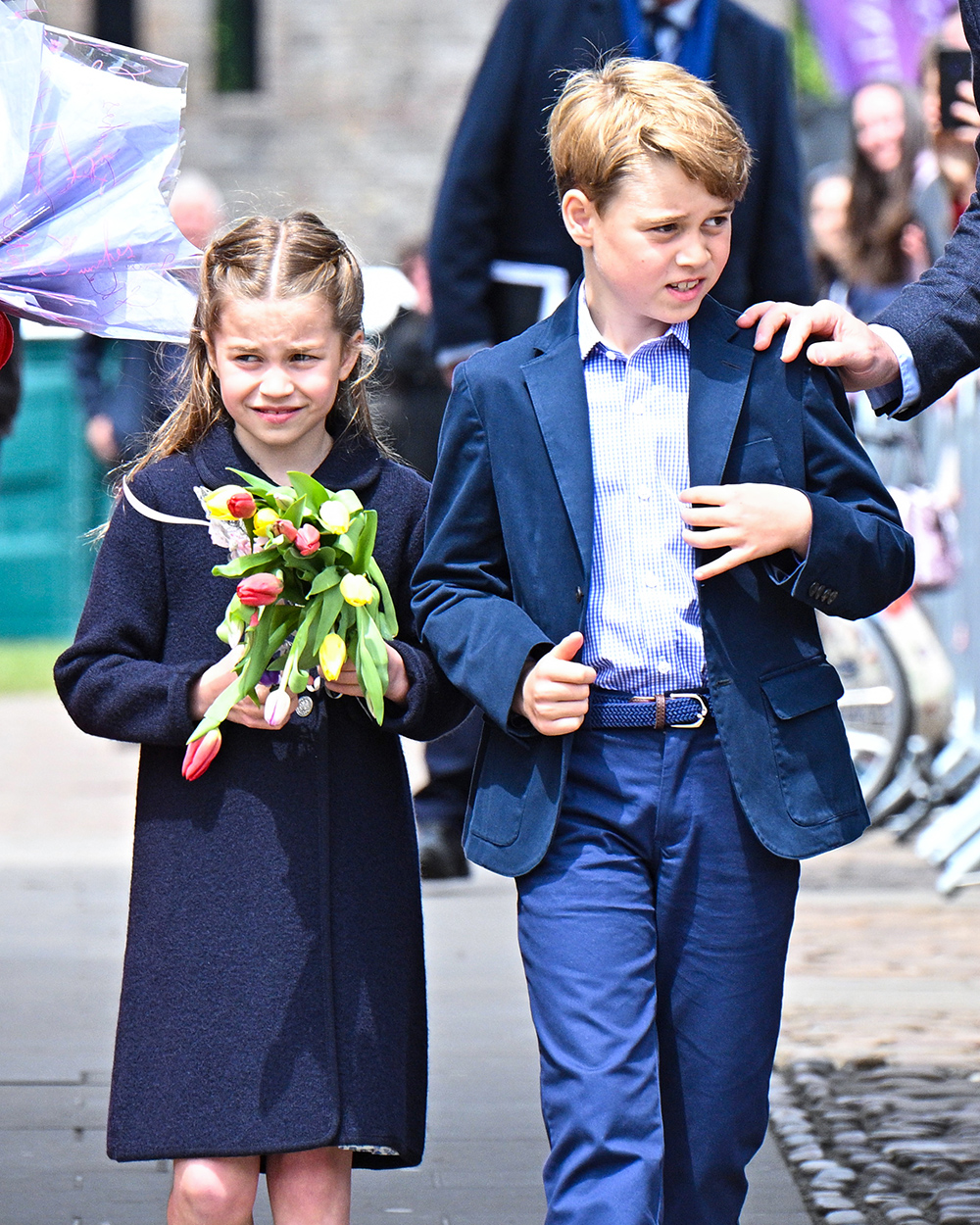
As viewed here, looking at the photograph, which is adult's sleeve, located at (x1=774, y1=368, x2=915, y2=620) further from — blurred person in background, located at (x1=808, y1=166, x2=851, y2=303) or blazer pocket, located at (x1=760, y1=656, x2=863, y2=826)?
blurred person in background, located at (x1=808, y1=166, x2=851, y2=303)

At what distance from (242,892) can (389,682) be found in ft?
1.11

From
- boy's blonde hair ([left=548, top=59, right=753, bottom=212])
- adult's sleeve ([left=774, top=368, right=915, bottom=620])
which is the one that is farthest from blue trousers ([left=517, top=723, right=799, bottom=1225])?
boy's blonde hair ([left=548, top=59, right=753, bottom=212])

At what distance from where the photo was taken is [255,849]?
284 cm

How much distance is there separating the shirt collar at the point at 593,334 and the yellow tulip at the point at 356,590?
0.45 m

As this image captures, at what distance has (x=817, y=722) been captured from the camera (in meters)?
2.79

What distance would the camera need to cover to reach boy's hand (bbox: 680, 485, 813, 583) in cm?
266

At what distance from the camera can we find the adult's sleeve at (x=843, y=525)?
2.67 meters

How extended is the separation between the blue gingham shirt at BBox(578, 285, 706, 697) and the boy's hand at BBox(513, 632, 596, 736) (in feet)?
0.37

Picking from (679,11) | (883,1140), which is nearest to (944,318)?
(883,1140)

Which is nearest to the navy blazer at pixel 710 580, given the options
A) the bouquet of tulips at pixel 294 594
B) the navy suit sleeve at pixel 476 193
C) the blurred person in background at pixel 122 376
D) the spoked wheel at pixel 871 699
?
the bouquet of tulips at pixel 294 594

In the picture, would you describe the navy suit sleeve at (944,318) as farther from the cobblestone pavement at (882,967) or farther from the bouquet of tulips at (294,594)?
the cobblestone pavement at (882,967)

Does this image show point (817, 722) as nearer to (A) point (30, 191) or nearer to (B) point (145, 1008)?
(B) point (145, 1008)

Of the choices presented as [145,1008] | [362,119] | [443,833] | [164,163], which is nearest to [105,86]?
[164,163]

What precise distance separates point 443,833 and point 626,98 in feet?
11.9
